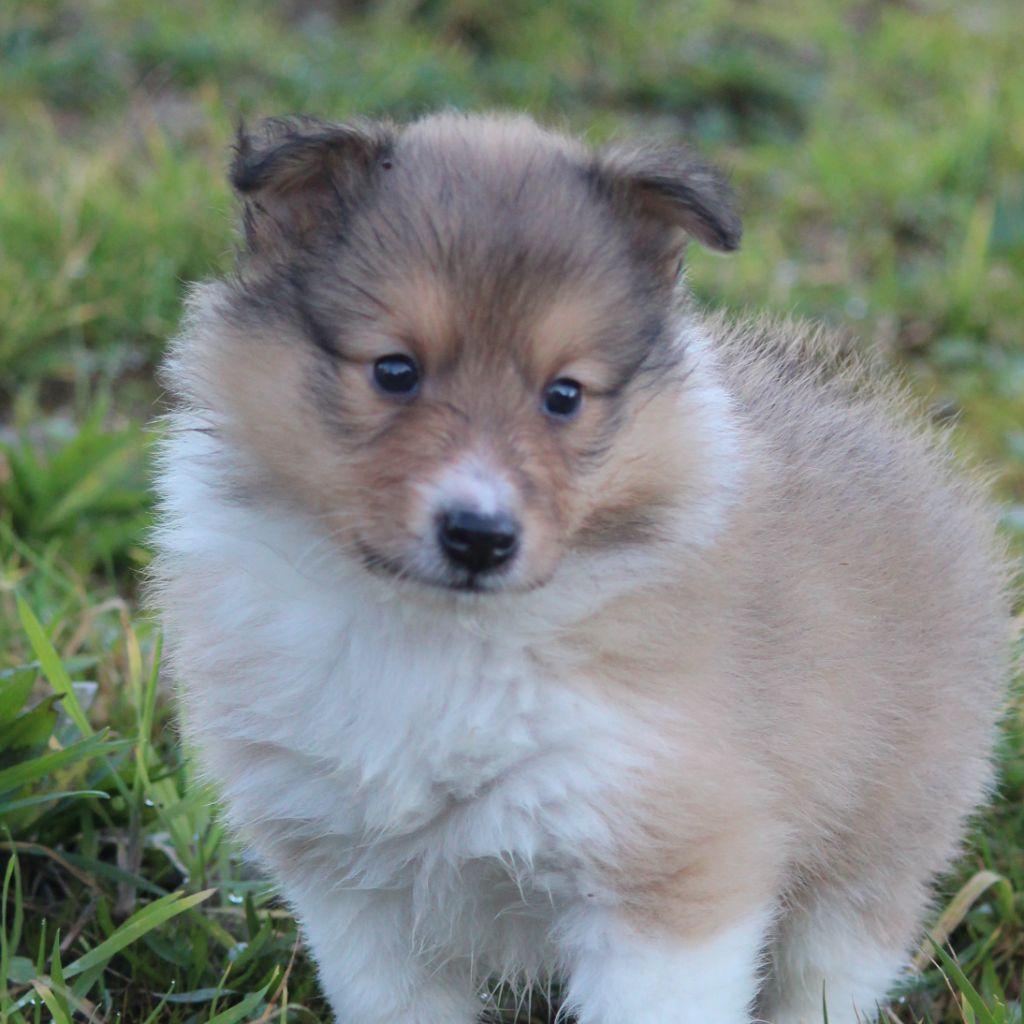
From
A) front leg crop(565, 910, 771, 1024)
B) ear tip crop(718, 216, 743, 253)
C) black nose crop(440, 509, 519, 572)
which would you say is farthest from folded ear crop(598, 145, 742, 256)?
front leg crop(565, 910, 771, 1024)

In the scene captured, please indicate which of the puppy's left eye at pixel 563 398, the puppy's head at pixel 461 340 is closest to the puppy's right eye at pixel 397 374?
the puppy's head at pixel 461 340

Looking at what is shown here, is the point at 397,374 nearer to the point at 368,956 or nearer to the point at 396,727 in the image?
the point at 396,727

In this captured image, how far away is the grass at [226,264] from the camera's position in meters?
3.54

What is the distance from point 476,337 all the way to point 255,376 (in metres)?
0.46

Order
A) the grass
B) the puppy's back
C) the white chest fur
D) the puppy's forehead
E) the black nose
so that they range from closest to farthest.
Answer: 1. the black nose
2. the puppy's forehead
3. the white chest fur
4. the puppy's back
5. the grass

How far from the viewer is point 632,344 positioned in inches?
110

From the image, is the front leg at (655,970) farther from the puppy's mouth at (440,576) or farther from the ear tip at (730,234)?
the ear tip at (730,234)

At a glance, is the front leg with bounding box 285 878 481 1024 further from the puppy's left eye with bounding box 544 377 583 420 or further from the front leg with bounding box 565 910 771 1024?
the puppy's left eye with bounding box 544 377 583 420

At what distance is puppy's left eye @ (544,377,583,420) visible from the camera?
2680 millimetres

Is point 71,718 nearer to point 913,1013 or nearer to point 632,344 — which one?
point 632,344

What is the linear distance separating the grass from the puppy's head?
898mm

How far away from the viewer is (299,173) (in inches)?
112

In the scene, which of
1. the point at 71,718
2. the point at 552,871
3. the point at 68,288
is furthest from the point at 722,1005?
the point at 68,288

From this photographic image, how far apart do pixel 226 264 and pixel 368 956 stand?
2.59m
